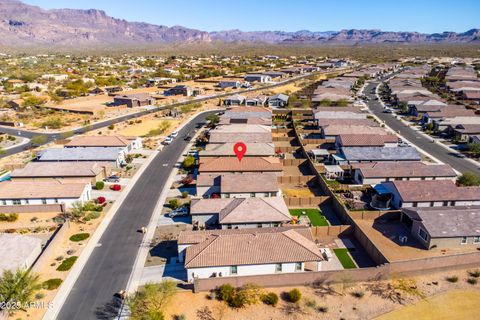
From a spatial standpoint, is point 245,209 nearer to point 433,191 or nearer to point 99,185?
point 99,185

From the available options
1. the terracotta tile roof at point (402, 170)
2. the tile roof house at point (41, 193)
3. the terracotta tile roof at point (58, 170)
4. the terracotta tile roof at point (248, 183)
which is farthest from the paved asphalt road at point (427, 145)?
the tile roof house at point (41, 193)

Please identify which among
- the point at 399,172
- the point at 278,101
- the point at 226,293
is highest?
the point at 278,101

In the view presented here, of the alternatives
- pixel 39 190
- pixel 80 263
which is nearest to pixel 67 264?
pixel 80 263

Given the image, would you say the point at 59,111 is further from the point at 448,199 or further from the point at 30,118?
the point at 448,199

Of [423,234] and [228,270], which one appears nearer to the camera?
[228,270]

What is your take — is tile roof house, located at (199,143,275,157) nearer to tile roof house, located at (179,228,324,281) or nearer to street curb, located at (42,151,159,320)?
street curb, located at (42,151,159,320)

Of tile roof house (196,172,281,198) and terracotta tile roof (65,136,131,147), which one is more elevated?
terracotta tile roof (65,136,131,147)

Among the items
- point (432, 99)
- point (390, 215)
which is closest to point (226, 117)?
point (390, 215)

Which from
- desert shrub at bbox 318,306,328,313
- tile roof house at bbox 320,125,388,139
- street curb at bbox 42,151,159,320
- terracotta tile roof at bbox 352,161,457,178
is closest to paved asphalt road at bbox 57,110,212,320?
street curb at bbox 42,151,159,320

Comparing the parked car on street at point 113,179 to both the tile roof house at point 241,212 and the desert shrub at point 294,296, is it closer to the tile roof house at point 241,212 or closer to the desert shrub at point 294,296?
the tile roof house at point 241,212
